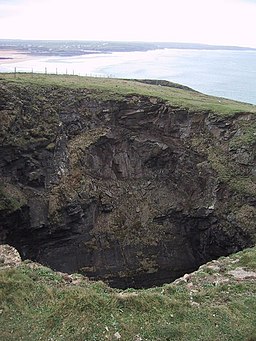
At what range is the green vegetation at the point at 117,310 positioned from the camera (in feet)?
48.4

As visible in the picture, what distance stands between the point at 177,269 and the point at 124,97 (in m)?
14.3

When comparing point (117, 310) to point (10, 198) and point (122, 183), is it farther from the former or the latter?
point (122, 183)

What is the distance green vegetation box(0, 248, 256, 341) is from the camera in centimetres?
1475

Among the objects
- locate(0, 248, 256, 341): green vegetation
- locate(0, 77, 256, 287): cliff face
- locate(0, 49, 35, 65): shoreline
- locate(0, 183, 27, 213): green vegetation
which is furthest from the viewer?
locate(0, 49, 35, 65): shoreline

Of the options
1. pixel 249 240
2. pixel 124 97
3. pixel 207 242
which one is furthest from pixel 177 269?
pixel 124 97

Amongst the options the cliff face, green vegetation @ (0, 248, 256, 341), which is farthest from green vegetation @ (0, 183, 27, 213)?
green vegetation @ (0, 248, 256, 341)

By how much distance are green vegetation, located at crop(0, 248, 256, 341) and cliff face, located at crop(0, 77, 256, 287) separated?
13.3 metres

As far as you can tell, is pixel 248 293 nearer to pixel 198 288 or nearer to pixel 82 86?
pixel 198 288

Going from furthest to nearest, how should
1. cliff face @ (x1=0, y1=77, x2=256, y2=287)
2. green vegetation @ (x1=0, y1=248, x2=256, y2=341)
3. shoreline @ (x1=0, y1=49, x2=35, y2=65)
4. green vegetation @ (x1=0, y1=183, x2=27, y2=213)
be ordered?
shoreline @ (x1=0, y1=49, x2=35, y2=65)
cliff face @ (x1=0, y1=77, x2=256, y2=287)
green vegetation @ (x1=0, y1=183, x2=27, y2=213)
green vegetation @ (x1=0, y1=248, x2=256, y2=341)

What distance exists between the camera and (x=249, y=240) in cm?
2922

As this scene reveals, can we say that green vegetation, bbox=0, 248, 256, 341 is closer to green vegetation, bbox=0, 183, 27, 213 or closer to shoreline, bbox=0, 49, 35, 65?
green vegetation, bbox=0, 183, 27, 213

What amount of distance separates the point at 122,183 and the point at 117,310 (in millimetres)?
19969

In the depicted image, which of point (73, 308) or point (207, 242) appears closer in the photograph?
point (73, 308)

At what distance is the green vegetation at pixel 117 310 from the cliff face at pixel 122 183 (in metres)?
13.3
